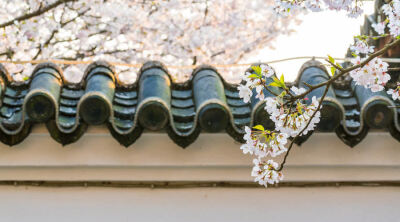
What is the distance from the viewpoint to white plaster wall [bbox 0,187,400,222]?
3725 millimetres

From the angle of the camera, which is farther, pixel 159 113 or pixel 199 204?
pixel 199 204

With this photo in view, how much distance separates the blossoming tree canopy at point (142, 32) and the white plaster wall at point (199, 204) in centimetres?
657

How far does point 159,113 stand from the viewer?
3.47m

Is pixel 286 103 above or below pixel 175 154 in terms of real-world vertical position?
above

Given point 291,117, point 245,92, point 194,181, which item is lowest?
point 194,181

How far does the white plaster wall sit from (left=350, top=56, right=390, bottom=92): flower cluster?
957mm

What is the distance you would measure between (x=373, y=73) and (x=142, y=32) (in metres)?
8.77

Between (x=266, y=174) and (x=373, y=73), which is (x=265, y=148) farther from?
(x=373, y=73)

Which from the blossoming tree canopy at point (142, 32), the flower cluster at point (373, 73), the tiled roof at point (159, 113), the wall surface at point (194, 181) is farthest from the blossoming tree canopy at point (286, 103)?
the blossoming tree canopy at point (142, 32)

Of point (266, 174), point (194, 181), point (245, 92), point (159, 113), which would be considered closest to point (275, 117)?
point (245, 92)

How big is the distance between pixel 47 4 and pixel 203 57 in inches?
121

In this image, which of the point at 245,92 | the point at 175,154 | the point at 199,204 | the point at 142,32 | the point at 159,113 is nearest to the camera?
the point at 245,92

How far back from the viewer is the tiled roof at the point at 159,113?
3.44m

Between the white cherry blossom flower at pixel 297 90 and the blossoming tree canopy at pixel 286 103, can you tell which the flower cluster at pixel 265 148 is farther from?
the white cherry blossom flower at pixel 297 90
